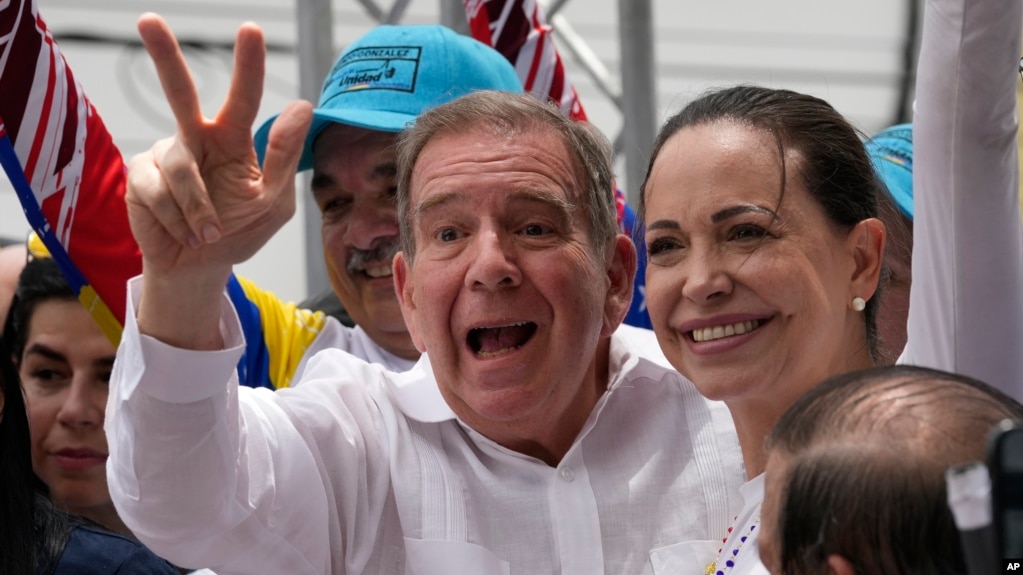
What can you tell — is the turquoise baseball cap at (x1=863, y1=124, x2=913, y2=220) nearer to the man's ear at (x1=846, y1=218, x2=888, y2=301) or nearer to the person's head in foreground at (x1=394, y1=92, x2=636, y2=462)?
the man's ear at (x1=846, y1=218, x2=888, y2=301)

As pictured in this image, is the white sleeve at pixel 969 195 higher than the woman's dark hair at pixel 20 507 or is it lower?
higher

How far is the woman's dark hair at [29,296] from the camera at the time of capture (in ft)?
9.70

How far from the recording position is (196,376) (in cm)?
184

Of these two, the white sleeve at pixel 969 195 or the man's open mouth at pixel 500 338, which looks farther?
the man's open mouth at pixel 500 338

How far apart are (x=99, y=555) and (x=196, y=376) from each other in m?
0.62

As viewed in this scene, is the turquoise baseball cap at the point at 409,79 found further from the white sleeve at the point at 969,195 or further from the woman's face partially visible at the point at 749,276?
the white sleeve at the point at 969,195

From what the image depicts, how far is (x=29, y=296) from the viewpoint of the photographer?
9.81ft

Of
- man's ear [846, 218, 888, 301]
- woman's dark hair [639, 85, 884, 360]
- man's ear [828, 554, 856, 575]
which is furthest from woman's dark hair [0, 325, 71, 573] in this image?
man's ear [828, 554, 856, 575]

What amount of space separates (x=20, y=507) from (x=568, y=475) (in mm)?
863

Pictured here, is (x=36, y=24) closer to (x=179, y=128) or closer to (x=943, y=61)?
(x=179, y=128)

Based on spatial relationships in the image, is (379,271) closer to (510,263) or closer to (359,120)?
(359,120)

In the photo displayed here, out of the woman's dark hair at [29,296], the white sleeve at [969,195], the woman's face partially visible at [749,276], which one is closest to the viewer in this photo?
the white sleeve at [969,195]

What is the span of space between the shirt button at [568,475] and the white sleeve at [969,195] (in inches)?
27.5

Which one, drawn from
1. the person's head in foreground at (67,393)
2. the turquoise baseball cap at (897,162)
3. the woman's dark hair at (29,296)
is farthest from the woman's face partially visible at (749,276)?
the woman's dark hair at (29,296)
